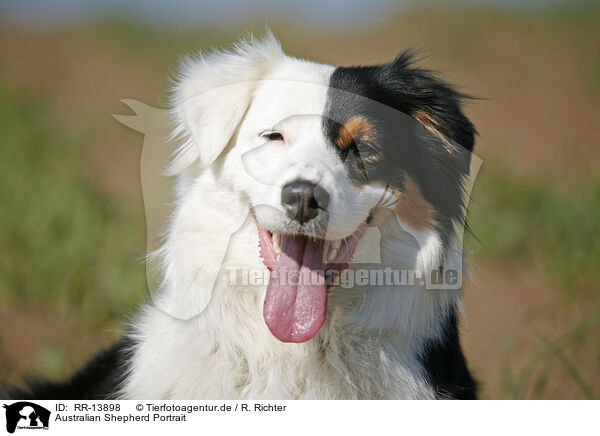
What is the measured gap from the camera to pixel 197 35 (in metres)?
4.59

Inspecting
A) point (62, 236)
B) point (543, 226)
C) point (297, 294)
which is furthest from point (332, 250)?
point (543, 226)

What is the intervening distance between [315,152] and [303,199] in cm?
28

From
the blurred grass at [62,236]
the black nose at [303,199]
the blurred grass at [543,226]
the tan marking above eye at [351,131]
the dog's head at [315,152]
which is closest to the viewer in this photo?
the black nose at [303,199]

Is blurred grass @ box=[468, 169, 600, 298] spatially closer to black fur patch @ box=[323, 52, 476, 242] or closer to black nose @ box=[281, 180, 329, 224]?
black fur patch @ box=[323, 52, 476, 242]

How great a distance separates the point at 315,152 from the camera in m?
2.29

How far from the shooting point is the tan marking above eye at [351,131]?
2.33 metres

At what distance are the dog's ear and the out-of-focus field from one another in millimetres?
257

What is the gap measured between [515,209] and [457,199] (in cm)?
331

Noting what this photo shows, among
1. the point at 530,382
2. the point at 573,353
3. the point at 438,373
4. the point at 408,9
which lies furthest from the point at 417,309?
the point at 408,9

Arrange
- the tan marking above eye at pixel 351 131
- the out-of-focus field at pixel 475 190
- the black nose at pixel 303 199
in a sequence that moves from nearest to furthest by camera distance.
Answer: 1. the black nose at pixel 303 199
2. the tan marking above eye at pixel 351 131
3. the out-of-focus field at pixel 475 190
